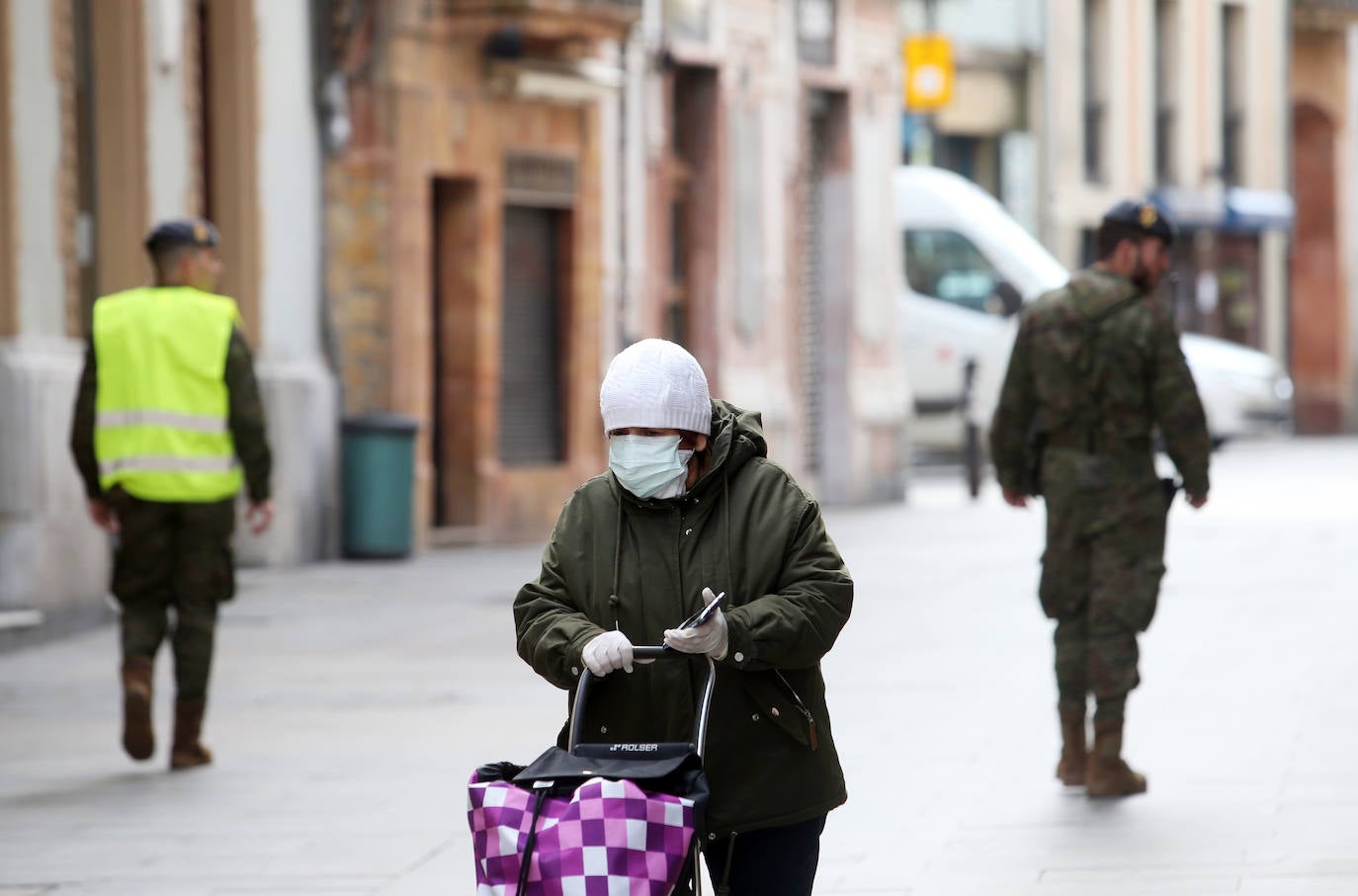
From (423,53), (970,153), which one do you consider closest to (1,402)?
(423,53)

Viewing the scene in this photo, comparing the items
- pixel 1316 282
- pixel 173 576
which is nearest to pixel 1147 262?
pixel 173 576

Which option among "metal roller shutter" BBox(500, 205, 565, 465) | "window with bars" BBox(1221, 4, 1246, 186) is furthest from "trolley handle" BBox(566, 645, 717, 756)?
"window with bars" BBox(1221, 4, 1246, 186)

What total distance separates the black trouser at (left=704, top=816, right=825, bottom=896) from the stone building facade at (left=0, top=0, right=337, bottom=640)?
952cm

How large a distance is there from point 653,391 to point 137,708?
4.97m

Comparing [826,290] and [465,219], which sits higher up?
[465,219]

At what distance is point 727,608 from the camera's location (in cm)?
469

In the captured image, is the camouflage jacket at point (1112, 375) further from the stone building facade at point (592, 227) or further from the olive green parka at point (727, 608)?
the stone building facade at point (592, 227)

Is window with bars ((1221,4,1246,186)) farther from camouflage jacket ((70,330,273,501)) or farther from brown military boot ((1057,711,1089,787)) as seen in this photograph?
brown military boot ((1057,711,1089,787))

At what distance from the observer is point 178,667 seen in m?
9.39

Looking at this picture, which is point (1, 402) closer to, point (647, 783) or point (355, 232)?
point (355, 232)

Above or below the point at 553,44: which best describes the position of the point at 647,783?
below

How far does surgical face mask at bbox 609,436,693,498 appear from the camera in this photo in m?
4.63

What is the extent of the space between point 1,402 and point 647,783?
34.1 ft

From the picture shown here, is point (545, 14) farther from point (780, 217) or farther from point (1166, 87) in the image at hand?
point (1166, 87)
